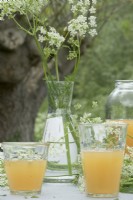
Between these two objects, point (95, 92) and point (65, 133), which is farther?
point (95, 92)

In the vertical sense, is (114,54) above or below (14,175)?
above

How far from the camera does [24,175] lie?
1.70m

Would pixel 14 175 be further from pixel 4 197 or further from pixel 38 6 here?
pixel 38 6

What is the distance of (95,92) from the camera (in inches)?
518

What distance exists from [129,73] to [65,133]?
35.7 ft

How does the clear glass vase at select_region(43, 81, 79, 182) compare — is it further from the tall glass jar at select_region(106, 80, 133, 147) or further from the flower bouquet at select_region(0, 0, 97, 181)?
the tall glass jar at select_region(106, 80, 133, 147)

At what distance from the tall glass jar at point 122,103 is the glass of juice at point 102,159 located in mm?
376

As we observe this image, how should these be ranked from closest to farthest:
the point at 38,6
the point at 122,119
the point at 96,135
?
the point at 96,135, the point at 38,6, the point at 122,119

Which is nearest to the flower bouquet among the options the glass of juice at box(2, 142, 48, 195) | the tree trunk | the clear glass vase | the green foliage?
the clear glass vase

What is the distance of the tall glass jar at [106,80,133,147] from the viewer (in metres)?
2.08

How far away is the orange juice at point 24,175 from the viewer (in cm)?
170

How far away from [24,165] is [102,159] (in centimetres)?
21

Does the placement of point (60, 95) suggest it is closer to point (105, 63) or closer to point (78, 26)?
point (78, 26)

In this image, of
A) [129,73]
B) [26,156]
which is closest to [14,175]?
[26,156]
